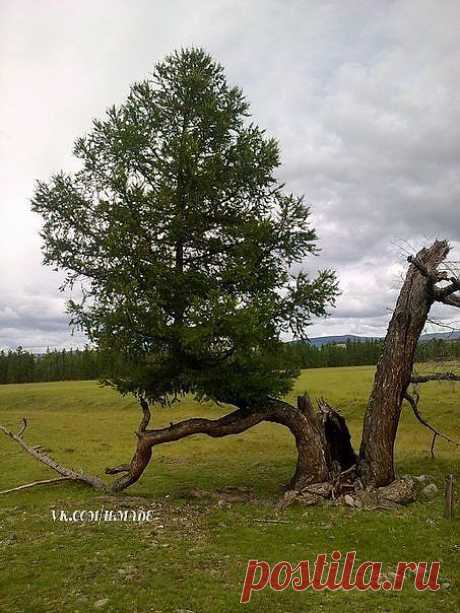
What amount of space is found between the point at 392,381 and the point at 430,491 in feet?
11.6

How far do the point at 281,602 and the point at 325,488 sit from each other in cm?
719

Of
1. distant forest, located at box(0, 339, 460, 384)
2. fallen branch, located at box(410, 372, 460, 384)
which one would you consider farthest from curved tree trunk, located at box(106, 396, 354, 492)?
distant forest, located at box(0, 339, 460, 384)

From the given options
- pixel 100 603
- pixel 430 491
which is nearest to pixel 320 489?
pixel 430 491

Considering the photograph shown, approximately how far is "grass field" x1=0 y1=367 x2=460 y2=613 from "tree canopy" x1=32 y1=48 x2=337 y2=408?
3.88m

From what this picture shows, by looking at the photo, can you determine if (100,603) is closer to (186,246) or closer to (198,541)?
(198,541)

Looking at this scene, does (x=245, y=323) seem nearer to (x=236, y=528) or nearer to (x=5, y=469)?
(x=236, y=528)

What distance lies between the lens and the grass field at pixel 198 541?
875 cm

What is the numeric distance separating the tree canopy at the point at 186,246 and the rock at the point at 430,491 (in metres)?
5.26

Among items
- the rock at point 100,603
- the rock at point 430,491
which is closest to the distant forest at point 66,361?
the rock at point 430,491

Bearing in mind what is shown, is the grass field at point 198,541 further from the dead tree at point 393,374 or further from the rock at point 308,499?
the dead tree at point 393,374

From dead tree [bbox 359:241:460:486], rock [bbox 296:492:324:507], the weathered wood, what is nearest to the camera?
the weathered wood

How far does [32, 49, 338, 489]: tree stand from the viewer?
1509 centimetres

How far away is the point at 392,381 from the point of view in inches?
656

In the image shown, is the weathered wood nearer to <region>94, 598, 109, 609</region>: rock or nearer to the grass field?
the grass field
